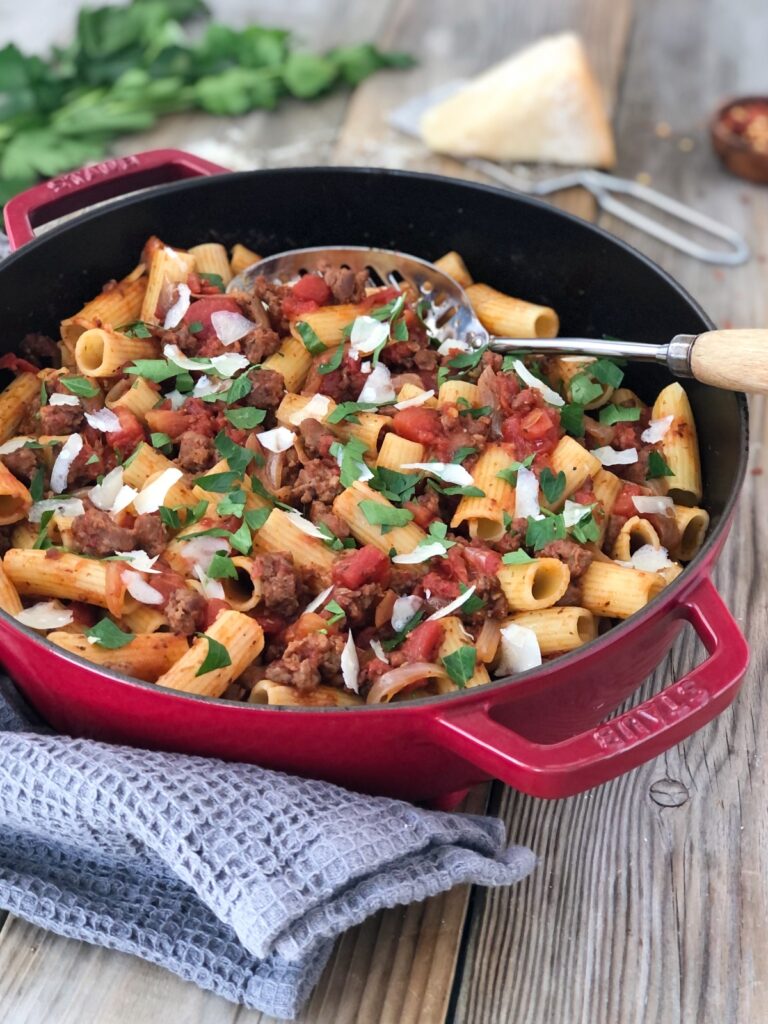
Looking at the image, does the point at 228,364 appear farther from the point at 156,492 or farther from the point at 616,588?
the point at 616,588

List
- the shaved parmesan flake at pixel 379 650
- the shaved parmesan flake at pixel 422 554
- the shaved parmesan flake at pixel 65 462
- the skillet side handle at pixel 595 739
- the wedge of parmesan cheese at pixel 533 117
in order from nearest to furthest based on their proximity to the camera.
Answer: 1. the skillet side handle at pixel 595 739
2. the shaved parmesan flake at pixel 379 650
3. the shaved parmesan flake at pixel 422 554
4. the shaved parmesan flake at pixel 65 462
5. the wedge of parmesan cheese at pixel 533 117

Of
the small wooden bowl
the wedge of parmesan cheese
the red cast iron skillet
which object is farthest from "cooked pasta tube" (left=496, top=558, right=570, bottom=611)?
the small wooden bowl

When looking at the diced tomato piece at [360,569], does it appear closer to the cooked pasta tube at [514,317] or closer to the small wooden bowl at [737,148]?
the cooked pasta tube at [514,317]

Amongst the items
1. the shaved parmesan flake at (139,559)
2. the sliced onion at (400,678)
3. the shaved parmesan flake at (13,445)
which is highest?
the shaved parmesan flake at (13,445)

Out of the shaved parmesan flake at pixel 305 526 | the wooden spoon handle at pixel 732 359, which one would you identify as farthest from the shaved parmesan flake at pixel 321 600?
the wooden spoon handle at pixel 732 359

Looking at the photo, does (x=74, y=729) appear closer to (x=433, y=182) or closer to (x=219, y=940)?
(x=219, y=940)

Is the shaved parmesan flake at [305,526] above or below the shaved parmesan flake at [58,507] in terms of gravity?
below

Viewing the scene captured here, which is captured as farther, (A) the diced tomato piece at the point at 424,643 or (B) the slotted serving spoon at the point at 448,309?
(B) the slotted serving spoon at the point at 448,309
